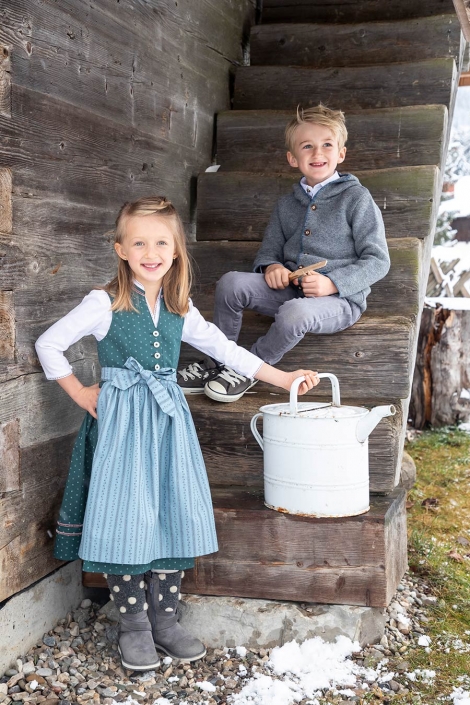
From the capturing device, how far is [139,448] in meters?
2.48

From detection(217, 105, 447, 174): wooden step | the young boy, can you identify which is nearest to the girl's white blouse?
the young boy

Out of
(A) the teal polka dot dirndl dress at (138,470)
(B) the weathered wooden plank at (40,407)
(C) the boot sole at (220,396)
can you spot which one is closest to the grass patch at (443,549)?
(A) the teal polka dot dirndl dress at (138,470)

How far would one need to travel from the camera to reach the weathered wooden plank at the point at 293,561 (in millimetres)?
2676

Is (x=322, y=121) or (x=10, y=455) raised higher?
(x=322, y=121)

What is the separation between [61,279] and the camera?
2.76 m

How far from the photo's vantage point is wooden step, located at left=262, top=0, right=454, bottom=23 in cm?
453

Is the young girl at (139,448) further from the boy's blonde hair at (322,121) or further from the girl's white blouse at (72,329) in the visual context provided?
the boy's blonde hair at (322,121)

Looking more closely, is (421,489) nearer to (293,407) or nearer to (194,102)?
(293,407)

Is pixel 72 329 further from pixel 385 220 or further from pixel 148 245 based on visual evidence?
pixel 385 220

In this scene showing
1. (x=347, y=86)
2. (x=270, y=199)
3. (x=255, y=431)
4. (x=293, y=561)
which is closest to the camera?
(x=293, y=561)

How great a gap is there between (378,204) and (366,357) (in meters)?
0.96

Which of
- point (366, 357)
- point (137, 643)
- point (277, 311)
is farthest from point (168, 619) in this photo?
point (277, 311)

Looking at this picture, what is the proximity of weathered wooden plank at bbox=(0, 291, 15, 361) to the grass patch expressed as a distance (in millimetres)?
1591

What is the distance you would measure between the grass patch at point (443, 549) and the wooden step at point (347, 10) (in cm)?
263
